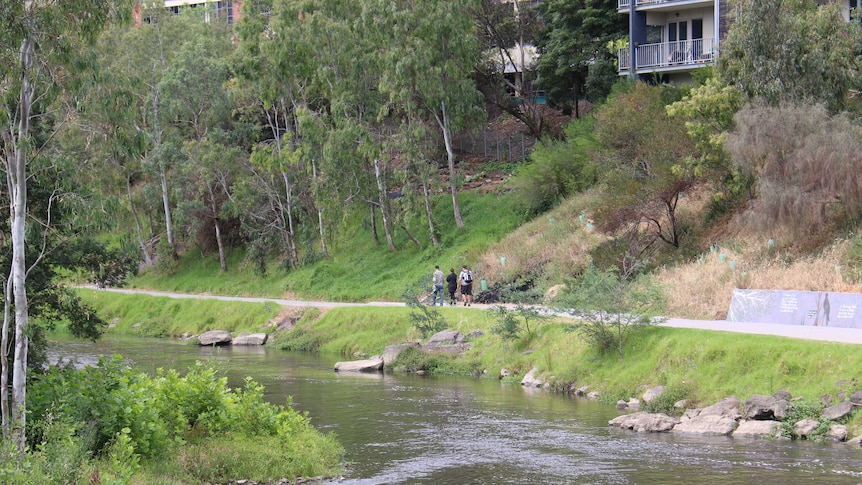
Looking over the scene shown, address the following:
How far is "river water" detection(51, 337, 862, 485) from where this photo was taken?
1934 cm

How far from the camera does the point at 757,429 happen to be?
23.2 metres

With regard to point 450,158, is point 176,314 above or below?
below

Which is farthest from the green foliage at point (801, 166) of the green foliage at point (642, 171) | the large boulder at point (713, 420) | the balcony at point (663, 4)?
the balcony at point (663, 4)

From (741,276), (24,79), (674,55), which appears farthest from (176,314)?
(24,79)

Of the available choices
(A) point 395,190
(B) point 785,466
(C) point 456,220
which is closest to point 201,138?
(A) point 395,190

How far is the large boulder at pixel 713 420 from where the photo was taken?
23750mm

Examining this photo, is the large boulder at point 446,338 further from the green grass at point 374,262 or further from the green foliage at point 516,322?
the green grass at point 374,262

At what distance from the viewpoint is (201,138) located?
6438 cm

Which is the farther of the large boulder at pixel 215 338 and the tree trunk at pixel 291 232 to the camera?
the tree trunk at pixel 291 232

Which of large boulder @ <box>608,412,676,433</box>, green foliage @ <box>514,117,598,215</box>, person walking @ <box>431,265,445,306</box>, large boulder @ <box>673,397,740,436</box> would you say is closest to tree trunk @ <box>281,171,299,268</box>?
green foliage @ <box>514,117,598,215</box>

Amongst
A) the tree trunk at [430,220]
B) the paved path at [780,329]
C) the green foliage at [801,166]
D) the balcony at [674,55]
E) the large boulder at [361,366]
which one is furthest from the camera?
the tree trunk at [430,220]

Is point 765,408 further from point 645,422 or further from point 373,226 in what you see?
point 373,226

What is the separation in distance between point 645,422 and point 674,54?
106 ft

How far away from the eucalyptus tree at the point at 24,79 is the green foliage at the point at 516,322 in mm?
19230
